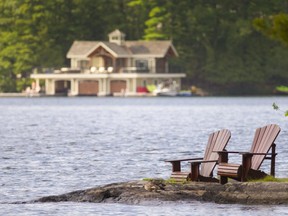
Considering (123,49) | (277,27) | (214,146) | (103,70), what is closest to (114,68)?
(103,70)

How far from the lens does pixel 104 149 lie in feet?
190

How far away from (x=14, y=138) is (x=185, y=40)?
94474 millimetres

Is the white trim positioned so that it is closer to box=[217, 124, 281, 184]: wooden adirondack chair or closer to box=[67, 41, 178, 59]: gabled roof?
box=[67, 41, 178, 59]: gabled roof

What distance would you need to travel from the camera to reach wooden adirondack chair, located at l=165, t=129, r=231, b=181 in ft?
104

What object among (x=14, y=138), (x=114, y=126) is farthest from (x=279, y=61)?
(x=14, y=138)

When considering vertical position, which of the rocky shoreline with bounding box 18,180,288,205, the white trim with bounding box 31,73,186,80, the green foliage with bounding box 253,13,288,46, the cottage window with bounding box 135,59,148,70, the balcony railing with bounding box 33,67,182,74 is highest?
the green foliage with bounding box 253,13,288,46

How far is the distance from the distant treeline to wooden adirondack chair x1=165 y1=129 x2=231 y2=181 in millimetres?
125406

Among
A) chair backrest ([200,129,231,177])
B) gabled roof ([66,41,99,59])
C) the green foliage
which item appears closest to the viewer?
the green foliage

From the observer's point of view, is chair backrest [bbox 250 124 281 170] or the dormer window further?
the dormer window

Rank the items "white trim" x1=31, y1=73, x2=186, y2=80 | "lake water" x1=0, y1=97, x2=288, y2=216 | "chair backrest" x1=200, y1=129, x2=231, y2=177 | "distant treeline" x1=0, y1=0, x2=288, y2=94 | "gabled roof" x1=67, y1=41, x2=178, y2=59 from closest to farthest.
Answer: "lake water" x1=0, y1=97, x2=288, y2=216 < "chair backrest" x1=200, y1=129, x2=231, y2=177 < "distant treeline" x1=0, y1=0, x2=288, y2=94 < "gabled roof" x1=67, y1=41, x2=178, y2=59 < "white trim" x1=31, y1=73, x2=186, y2=80

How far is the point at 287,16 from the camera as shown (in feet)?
89.5

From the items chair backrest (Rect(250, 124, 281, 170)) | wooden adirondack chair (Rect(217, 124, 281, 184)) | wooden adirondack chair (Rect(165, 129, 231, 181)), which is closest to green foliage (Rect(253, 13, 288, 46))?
wooden adirondack chair (Rect(217, 124, 281, 184))

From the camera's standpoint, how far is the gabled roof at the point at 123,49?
160875mm

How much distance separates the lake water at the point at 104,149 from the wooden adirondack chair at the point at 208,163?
5.29 feet
